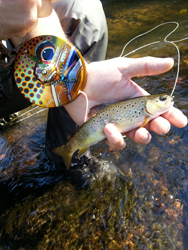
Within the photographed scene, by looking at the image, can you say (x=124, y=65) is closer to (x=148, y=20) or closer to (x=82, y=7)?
(x=82, y=7)

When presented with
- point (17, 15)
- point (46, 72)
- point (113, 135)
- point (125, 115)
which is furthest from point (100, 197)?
point (17, 15)

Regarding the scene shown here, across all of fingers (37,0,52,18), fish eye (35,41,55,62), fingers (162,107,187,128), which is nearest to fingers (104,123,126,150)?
fingers (162,107,187,128)

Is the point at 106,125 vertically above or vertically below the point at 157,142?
above

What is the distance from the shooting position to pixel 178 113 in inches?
85.4

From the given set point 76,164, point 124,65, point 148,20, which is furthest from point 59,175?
point 148,20

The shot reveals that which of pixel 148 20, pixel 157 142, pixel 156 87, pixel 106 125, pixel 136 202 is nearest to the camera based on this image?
pixel 106 125

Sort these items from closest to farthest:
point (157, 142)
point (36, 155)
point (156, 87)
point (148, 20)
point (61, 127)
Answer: point (61, 127)
point (157, 142)
point (36, 155)
point (156, 87)
point (148, 20)

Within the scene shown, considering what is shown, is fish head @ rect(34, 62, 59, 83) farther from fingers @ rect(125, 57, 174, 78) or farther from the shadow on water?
the shadow on water

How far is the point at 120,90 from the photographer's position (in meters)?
2.41

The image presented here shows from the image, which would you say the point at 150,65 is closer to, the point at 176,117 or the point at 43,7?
the point at 176,117

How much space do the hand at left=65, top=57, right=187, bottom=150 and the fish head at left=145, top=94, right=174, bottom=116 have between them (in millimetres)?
82

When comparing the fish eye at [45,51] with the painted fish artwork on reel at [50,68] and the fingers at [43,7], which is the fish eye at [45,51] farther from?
the fingers at [43,7]

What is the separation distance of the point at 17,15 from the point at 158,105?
163 cm

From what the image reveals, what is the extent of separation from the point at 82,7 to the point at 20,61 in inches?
60.2
